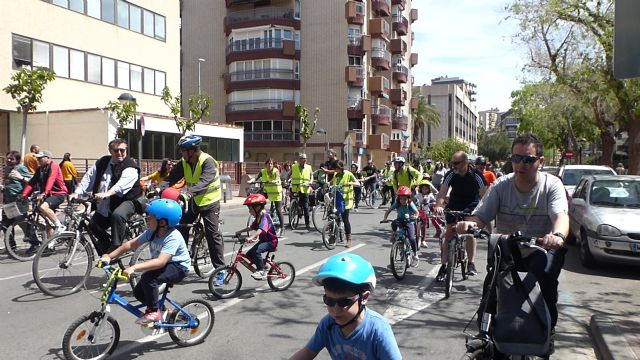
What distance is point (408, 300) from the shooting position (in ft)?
21.7

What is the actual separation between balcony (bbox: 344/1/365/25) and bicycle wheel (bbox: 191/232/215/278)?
42.8m

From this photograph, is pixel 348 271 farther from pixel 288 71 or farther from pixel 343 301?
pixel 288 71

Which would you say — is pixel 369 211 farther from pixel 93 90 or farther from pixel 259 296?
pixel 93 90

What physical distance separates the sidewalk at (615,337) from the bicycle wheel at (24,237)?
8719 mm

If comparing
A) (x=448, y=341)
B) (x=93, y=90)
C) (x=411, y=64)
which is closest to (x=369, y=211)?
(x=448, y=341)

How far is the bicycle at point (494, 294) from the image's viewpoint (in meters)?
3.22

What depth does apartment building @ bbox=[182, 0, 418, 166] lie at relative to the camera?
47.2m

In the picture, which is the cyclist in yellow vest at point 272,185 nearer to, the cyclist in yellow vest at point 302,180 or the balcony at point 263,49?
the cyclist in yellow vest at point 302,180

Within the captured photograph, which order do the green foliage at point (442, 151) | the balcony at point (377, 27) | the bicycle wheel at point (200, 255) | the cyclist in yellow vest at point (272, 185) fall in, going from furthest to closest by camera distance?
the green foliage at point (442, 151), the balcony at point (377, 27), the cyclist in yellow vest at point (272, 185), the bicycle wheel at point (200, 255)

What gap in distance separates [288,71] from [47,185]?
132 feet

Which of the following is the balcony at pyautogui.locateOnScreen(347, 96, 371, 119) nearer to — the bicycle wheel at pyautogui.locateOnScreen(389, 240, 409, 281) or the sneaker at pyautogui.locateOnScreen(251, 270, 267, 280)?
the bicycle wheel at pyautogui.locateOnScreen(389, 240, 409, 281)

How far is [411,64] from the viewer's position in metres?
71.1

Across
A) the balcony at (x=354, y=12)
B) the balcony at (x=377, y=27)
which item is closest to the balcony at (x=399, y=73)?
the balcony at (x=377, y=27)

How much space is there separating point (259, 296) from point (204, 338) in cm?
170
